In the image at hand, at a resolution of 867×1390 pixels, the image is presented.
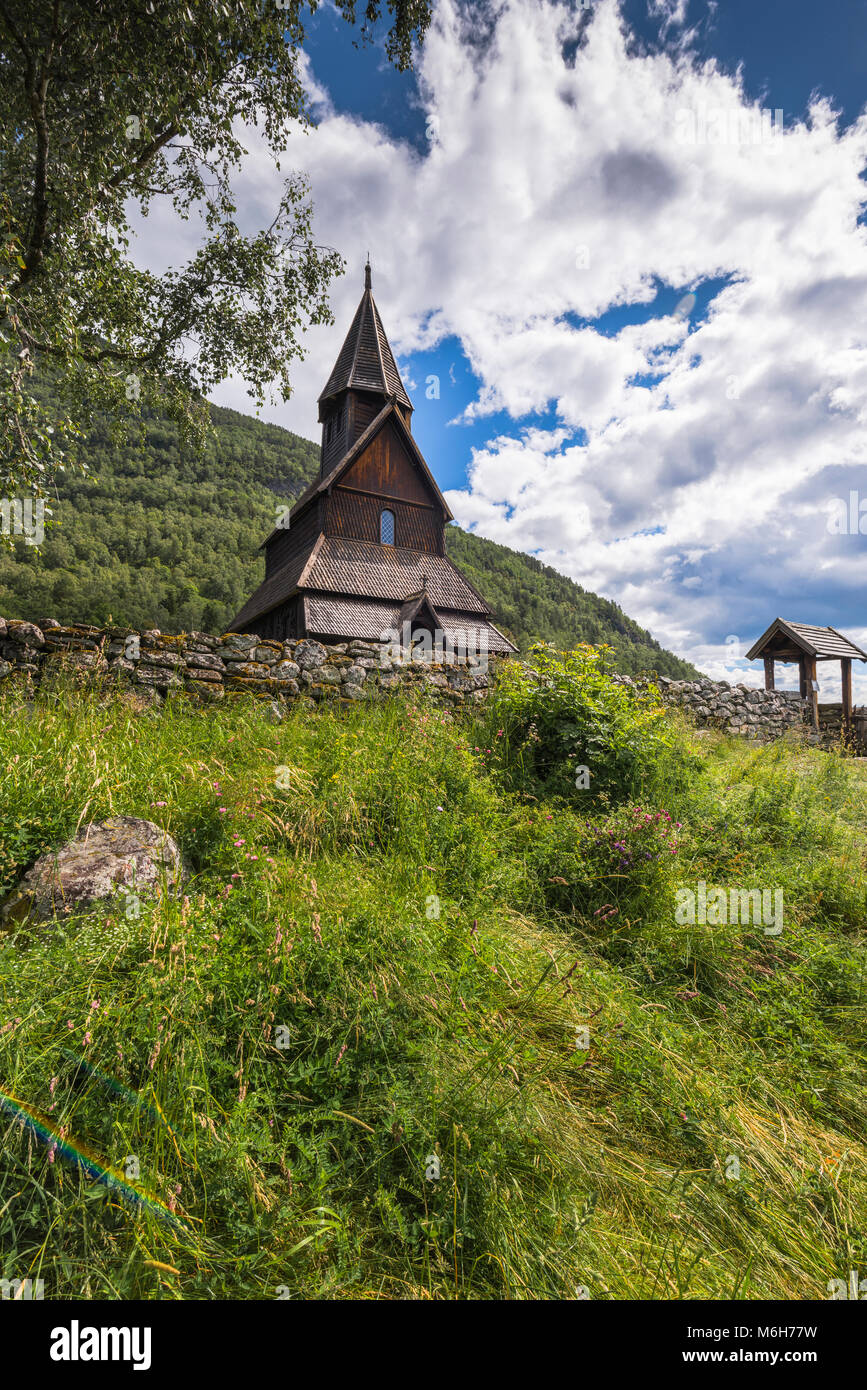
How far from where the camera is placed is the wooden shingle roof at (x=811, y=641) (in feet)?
52.0

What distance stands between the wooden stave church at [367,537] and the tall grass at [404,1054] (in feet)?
50.5

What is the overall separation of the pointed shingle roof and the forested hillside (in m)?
13.7

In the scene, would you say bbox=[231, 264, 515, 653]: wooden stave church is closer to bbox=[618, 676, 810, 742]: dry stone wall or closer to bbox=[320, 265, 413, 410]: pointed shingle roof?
bbox=[320, 265, 413, 410]: pointed shingle roof

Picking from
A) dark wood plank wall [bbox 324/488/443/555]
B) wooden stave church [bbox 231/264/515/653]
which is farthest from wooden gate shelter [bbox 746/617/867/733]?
dark wood plank wall [bbox 324/488/443/555]

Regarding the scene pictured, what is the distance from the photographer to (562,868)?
445cm

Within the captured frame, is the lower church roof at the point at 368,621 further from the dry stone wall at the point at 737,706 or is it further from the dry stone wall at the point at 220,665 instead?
the dry stone wall at the point at 220,665

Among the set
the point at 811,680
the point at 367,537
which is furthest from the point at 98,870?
the point at 367,537

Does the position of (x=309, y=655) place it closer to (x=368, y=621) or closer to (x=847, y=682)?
(x=368, y=621)

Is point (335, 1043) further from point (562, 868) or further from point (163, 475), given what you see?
point (163, 475)

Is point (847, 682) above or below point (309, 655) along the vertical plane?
above

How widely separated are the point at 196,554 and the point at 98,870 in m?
57.6

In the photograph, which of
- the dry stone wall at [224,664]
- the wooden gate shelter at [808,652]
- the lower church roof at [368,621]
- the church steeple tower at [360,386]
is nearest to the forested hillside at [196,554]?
the church steeple tower at [360,386]

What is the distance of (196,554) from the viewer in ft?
180
